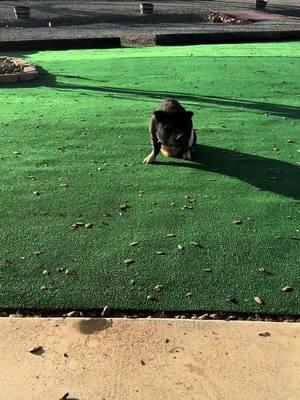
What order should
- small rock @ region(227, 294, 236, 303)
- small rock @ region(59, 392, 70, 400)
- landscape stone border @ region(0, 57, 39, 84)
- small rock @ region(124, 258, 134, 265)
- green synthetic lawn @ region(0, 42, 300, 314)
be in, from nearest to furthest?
small rock @ region(59, 392, 70, 400)
small rock @ region(227, 294, 236, 303)
green synthetic lawn @ region(0, 42, 300, 314)
small rock @ region(124, 258, 134, 265)
landscape stone border @ region(0, 57, 39, 84)

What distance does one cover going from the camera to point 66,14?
2331cm

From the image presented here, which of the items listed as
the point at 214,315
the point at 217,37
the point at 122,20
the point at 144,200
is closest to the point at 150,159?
the point at 144,200

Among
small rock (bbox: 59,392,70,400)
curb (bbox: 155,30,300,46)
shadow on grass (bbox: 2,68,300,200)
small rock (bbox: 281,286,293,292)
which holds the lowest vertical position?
curb (bbox: 155,30,300,46)

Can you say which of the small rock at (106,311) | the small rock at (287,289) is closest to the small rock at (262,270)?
the small rock at (287,289)

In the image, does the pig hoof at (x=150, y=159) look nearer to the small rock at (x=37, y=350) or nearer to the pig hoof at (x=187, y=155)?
the pig hoof at (x=187, y=155)

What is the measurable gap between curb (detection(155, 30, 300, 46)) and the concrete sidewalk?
40.2 feet

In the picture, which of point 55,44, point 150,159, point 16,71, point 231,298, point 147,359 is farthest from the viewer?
point 55,44

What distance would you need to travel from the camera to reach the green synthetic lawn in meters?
3.47

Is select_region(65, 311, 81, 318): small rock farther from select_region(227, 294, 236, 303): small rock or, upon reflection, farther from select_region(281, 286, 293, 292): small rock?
select_region(281, 286, 293, 292): small rock

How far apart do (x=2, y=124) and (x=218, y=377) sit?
5096 mm

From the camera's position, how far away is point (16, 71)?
10.1 m

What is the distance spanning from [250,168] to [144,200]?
134 cm

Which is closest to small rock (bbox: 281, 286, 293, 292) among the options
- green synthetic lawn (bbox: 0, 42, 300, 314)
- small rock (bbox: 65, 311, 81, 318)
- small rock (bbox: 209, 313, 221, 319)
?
green synthetic lawn (bbox: 0, 42, 300, 314)

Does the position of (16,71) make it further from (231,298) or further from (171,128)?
(231,298)
